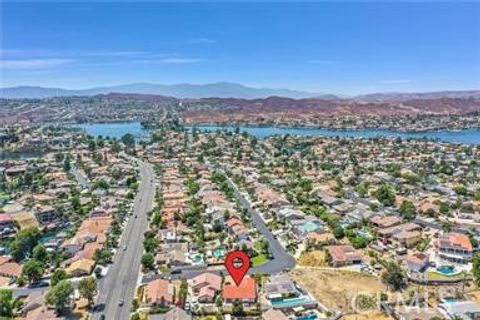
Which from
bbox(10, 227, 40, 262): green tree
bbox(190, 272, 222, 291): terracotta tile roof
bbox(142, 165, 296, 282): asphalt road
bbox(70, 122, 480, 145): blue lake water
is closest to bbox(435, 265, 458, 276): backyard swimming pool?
bbox(142, 165, 296, 282): asphalt road

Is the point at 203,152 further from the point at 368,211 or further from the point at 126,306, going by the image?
the point at 126,306

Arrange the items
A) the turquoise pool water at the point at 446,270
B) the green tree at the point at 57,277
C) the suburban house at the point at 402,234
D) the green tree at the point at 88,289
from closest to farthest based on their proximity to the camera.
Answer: the green tree at the point at 88,289 < the green tree at the point at 57,277 < the turquoise pool water at the point at 446,270 < the suburban house at the point at 402,234

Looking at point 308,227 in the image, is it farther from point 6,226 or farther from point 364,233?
point 6,226

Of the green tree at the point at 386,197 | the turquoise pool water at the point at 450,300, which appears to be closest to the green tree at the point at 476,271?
the turquoise pool water at the point at 450,300

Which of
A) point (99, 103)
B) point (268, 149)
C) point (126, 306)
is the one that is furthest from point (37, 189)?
point (99, 103)

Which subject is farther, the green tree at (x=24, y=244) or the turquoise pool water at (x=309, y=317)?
the green tree at (x=24, y=244)

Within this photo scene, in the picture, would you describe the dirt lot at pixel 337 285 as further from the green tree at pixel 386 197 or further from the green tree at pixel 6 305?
the green tree at pixel 386 197

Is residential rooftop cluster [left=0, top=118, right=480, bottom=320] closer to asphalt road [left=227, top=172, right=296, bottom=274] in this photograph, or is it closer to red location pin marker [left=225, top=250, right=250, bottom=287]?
asphalt road [left=227, top=172, right=296, bottom=274]
